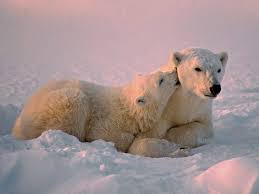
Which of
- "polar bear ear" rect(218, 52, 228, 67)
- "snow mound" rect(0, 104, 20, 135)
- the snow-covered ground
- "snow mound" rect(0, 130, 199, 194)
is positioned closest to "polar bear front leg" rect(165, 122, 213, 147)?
the snow-covered ground

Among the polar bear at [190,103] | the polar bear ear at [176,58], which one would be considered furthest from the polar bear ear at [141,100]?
the polar bear ear at [176,58]

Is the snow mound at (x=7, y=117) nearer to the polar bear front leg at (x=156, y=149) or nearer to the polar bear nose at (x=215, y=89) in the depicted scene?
the polar bear front leg at (x=156, y=149)

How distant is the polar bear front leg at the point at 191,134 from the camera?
4.91 meters

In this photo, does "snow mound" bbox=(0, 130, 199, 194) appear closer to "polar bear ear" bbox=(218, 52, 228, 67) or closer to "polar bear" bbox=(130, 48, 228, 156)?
"polar bear" bbox=(130, 48, 228, 156)

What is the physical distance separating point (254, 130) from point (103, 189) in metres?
3.65

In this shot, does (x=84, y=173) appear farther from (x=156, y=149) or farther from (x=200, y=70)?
(x=200, y=70)

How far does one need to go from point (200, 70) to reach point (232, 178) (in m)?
Result: 2.28

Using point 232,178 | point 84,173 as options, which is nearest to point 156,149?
point 84,173

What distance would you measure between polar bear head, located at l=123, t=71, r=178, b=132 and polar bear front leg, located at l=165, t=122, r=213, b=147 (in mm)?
299

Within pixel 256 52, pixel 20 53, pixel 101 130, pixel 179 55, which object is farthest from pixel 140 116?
pixel 20 53

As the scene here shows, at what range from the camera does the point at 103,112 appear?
5.09 meters

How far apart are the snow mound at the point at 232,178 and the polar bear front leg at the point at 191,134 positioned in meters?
2.17

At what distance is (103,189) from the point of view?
8.46ft

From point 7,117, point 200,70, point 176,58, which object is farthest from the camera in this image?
point 7,117
